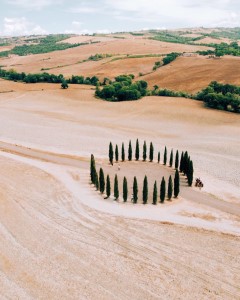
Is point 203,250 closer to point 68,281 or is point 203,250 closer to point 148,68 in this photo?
point 68,281

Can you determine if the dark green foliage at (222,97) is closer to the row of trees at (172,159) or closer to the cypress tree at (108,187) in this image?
the row of trees at (172,159)

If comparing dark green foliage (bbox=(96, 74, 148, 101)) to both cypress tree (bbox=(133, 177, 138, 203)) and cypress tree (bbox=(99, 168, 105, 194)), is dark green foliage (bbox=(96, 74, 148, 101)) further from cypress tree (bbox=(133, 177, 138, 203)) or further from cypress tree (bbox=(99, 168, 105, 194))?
cypress tree (bbox=(133, 177, 138, 203))

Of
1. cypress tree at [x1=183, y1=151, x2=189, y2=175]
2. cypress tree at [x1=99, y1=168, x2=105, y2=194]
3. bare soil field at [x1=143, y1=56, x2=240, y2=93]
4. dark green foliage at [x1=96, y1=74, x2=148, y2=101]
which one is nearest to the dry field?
cypress tree at [x1=99, y1=168, x2=105, y2=194]

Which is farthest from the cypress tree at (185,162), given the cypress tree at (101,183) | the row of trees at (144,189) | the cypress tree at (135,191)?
the cypress tree at (101,183)

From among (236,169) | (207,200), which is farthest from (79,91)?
(207,200)

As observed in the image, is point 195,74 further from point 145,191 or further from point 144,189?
point 145,191

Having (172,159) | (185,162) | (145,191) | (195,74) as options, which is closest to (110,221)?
(145,191)
